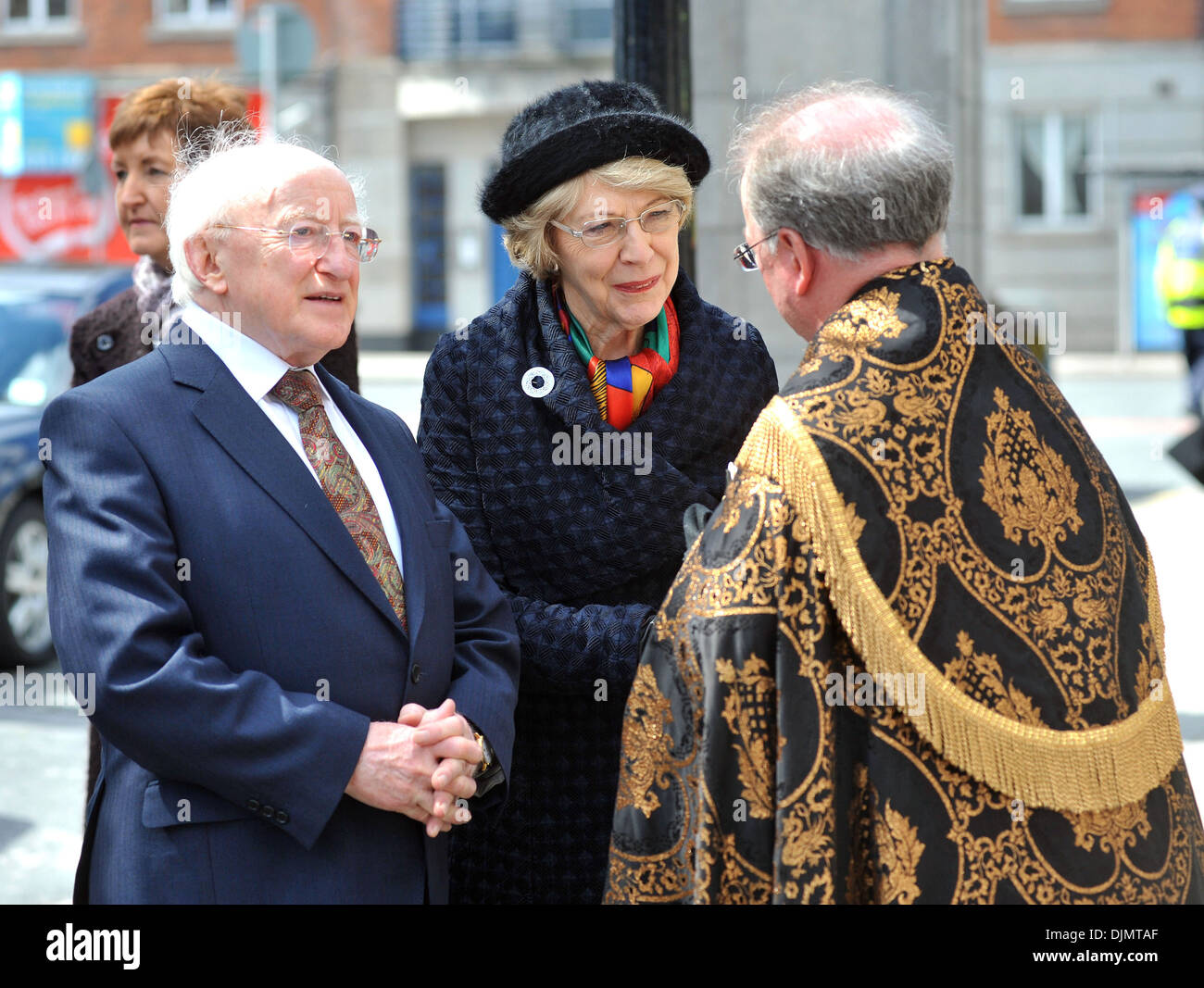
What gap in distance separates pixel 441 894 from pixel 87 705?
687 millimetres

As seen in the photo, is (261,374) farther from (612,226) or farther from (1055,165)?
(1055,165)

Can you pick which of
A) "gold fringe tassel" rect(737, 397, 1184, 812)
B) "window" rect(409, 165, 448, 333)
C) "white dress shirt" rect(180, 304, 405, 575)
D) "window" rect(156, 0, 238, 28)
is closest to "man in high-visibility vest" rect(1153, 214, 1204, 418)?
"gold fringe tassel" rect(737, 397, 1184, 812)

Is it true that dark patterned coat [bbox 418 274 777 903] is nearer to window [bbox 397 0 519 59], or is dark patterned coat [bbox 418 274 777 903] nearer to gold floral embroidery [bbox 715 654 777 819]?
gold floral embroidery [bbox 715 654 777 819]

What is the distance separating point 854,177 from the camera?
86.1 inches

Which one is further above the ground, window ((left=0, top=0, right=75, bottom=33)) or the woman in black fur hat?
window ((left=0, top=0, right=75, bottom=33))

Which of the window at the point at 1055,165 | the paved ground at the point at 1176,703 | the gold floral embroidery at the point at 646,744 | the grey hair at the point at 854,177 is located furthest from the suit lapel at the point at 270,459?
the window at the point at 1055,165

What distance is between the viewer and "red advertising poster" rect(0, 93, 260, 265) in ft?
82.5

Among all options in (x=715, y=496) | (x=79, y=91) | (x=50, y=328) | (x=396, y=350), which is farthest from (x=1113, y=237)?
(x=715, y=496)

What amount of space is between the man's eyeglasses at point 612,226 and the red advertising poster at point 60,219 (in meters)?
23.6

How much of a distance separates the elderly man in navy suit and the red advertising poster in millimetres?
23805

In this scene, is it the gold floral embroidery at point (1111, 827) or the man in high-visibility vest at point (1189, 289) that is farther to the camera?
the man in high-visibility vest at point (1189, 289)

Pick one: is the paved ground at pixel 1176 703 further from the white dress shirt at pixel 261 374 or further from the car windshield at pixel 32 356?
the white dress shirt at pixel 261 374

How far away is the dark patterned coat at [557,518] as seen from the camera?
2.81 meters
